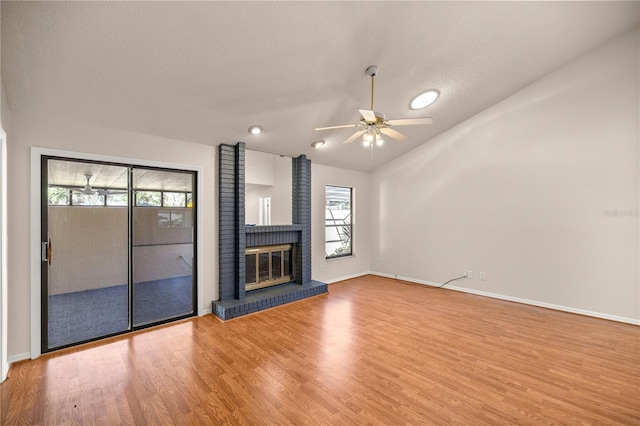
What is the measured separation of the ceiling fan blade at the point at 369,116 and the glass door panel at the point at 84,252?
9.29 ft

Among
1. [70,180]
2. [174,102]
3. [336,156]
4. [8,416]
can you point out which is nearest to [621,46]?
[336,156]

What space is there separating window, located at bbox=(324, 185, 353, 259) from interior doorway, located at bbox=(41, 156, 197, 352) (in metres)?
2.76

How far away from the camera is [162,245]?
3.48 metres

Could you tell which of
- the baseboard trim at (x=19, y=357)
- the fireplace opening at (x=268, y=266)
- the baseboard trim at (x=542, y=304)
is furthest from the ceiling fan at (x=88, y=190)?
the baseboard trim at (x=542, y=304)

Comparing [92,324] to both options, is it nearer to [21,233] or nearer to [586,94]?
[21,233]

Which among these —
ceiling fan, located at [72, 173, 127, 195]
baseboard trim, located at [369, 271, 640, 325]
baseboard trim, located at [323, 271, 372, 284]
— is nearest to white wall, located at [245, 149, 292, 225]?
baseboard trim, located at [323, 271, 372, 284]

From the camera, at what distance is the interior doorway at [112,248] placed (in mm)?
2789

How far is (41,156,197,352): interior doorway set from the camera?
9.15 ft

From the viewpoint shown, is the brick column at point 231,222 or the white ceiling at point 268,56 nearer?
the white ceiling at point 268,56

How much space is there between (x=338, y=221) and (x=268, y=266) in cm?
197

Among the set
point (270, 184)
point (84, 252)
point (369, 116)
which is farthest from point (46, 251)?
point (270, 184)

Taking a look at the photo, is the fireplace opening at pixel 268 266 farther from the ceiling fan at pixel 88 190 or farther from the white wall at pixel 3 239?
the white wall at pixel 3 239

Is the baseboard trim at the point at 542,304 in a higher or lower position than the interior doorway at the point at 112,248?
lower

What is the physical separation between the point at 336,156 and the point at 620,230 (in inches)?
162
